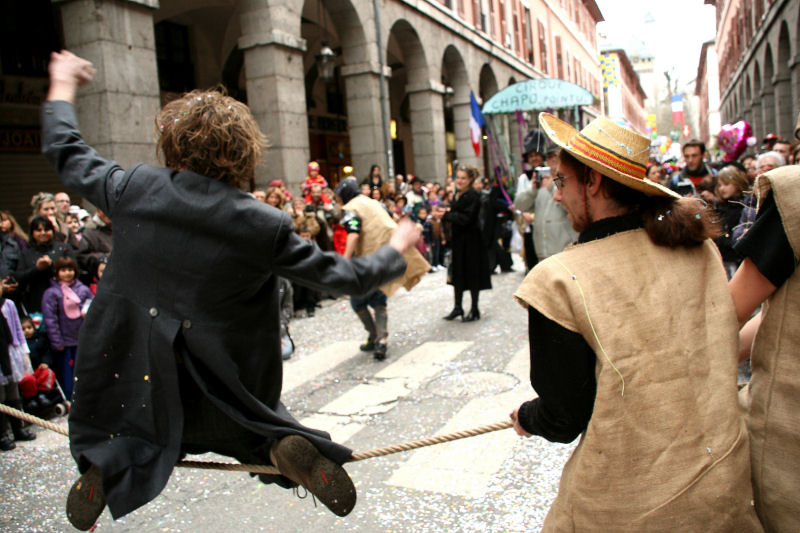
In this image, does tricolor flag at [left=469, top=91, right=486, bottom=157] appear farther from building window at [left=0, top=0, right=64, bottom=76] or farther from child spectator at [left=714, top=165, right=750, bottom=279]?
building window at [left=0, top=0, right=64, bottom=76]

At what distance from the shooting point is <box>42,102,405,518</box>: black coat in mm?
2168

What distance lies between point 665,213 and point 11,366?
17.4 feet

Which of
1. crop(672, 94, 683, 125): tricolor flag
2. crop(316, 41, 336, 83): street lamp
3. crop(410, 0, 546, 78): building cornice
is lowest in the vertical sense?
crop(316, 41, 336, 83): street lamp

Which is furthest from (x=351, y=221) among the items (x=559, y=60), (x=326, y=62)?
(x=559, y=60)

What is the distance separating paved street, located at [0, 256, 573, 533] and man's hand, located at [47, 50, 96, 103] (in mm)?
2333

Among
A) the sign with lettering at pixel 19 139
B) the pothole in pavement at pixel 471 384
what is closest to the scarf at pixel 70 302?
the pothole in pavement at pixel 471 384

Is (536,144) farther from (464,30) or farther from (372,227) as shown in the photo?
(464,30)

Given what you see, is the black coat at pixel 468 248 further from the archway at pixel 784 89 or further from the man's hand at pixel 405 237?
the archway at pixel 784 89

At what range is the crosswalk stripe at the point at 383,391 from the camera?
5215 mm

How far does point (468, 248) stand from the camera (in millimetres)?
8766

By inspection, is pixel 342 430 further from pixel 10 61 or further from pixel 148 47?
pixel 10 61

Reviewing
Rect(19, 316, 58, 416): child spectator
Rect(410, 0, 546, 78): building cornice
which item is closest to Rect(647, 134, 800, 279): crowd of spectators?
Rect(19, 316, 58, 416): child spectator

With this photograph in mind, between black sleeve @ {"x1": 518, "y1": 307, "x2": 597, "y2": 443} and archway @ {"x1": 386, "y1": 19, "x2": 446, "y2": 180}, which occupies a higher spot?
archway @ {"x1": 386, "y1": 19, "x2": 446, "y2": 180}

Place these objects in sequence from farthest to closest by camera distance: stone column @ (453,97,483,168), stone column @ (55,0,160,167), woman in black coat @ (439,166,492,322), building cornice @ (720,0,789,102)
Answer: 1. building cornice @ (720,0,789,102)
2. stone column @ (453,97,483,168)
3. stone column @ (55,0,160,167)
4. woman in black coat @ (439,166,492,322)
